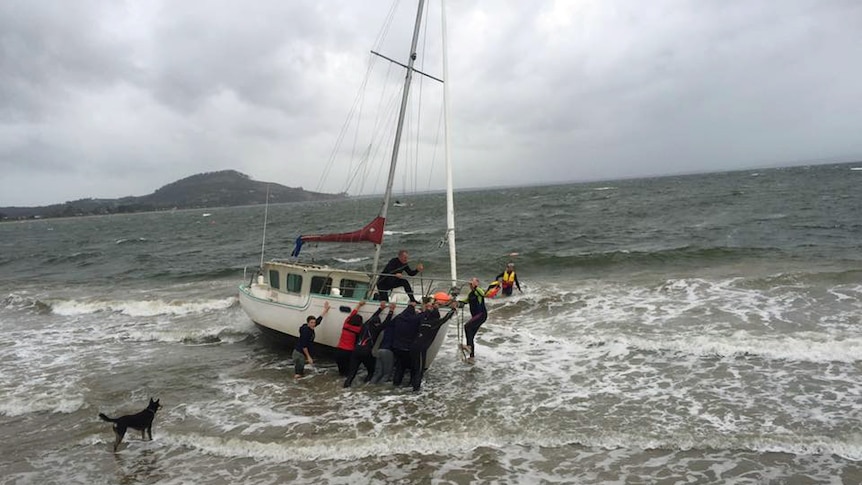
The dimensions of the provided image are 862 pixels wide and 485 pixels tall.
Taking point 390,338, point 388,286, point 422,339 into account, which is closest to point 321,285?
point 388,286

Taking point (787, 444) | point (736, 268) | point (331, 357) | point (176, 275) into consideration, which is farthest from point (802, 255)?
point (176, 275)

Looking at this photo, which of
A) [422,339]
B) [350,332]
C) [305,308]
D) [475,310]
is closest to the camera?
[422,339]

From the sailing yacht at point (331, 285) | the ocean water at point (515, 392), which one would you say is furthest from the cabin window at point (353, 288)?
the ocean water at point (515, 392)

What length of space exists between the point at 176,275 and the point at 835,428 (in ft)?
106

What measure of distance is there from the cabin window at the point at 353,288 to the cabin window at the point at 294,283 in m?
1.33

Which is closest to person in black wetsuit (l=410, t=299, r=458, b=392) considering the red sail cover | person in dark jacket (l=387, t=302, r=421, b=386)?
person in dark jacket (l=387, t=302, r=421, b=386)

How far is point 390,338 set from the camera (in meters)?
11.3

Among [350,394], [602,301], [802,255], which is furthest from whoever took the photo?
[802,255]

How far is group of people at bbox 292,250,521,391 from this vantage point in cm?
1108

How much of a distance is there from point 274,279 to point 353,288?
2824 mm

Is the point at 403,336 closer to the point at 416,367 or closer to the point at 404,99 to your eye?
the point at 416,367

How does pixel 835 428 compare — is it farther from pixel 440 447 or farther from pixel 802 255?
pixel 802 255

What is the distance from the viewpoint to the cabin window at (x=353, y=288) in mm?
13516

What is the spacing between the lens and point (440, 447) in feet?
27.6
